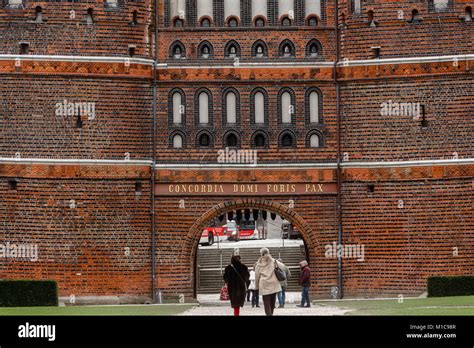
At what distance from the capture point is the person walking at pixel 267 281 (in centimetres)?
3138

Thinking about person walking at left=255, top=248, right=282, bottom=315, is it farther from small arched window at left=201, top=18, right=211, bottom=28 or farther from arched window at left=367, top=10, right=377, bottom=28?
small arched window at left=201, top=18, right=211, bottom=28

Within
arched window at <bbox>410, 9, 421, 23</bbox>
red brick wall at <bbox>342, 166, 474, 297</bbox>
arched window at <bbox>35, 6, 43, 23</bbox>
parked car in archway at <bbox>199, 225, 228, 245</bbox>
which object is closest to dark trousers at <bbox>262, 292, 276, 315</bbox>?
red brick wall at <bbox>342, 166, 474, 297</bbox>

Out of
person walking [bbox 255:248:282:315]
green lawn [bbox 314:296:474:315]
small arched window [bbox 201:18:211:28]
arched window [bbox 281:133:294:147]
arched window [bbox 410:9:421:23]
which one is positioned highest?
small arched window [bbox 201:18:211:28]

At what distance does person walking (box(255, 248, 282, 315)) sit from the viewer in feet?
103

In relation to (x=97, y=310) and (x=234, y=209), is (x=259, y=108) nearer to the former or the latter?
(x=234, y=209)

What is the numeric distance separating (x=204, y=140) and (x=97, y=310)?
809 cm

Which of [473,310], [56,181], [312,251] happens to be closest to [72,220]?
[56,181]

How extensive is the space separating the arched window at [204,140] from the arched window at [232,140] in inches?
21.7

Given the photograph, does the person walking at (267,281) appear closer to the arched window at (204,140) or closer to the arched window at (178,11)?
the arched window at (204,140)

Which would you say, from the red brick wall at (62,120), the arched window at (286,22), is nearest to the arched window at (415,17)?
the arched window at (286,22)

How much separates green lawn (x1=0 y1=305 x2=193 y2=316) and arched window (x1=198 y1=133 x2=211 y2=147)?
18.8 ft

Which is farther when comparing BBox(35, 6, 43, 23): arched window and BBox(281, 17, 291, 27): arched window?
BBox(281, 17, 291, 27): arched window
